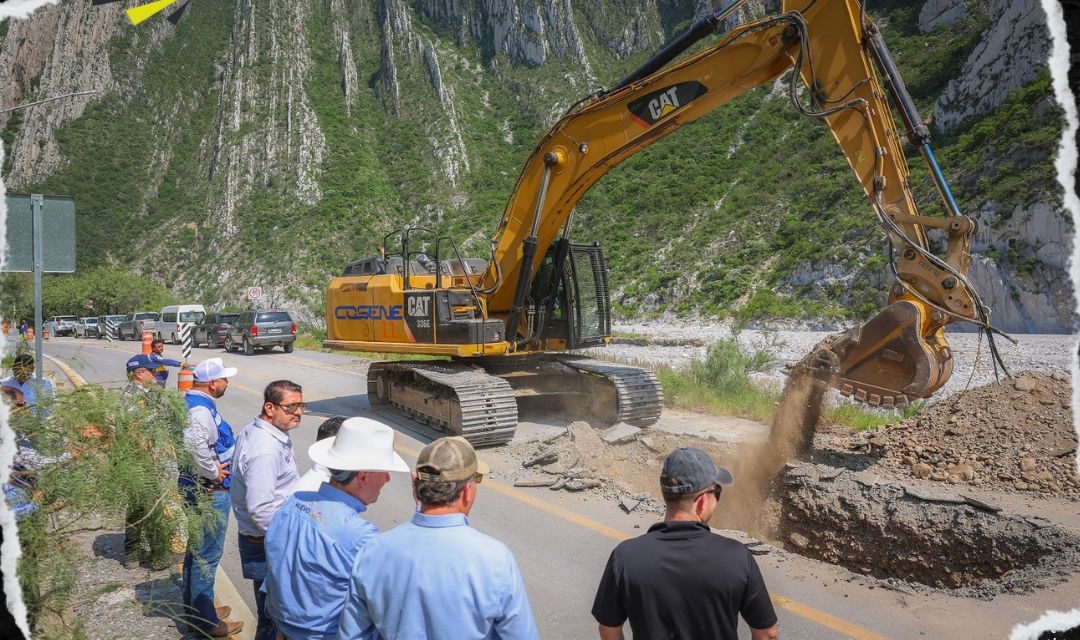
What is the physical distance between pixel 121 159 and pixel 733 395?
2844 inches

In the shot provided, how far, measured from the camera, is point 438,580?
Result: 2.18 metres

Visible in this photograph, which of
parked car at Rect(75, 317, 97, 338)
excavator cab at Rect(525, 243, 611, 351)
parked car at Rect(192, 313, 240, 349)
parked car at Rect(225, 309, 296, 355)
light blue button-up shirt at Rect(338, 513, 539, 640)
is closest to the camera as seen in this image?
light blue button-up shirt at Rect(338, 513, 539, 640)

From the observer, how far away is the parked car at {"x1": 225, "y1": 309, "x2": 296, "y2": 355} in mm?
27062

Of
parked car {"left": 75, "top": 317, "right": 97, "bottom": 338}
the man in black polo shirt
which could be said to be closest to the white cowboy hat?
the man in black polo shirt

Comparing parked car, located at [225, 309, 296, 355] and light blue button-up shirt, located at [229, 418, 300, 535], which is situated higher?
parked car, located at [225, 309, 296, 355]

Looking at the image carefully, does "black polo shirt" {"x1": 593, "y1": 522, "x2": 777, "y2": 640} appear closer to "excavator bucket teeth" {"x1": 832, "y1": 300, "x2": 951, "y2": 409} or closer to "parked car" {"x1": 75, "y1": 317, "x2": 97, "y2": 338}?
"excavator bucket teeth" {"x1": 832, "y1": 300, "x2": 951, "y2": 409}

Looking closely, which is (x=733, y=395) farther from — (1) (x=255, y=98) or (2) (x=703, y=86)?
(1) (x=255, y=98)

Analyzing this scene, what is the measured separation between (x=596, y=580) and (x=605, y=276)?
21.7 feet

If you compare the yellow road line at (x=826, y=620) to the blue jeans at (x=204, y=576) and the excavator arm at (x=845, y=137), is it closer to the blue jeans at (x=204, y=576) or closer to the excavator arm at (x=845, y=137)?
the excavator arm at (x=845, y=137)

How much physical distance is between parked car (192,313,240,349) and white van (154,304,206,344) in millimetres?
784

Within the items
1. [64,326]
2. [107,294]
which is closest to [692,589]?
[64,326]

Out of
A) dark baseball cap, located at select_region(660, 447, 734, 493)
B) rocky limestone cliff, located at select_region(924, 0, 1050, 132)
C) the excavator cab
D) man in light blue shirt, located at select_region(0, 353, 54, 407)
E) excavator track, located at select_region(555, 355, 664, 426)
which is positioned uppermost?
rocky limestone cliff, located at select_region(924, 0, 1050, 132)

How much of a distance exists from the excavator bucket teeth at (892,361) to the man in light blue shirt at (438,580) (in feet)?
18.6

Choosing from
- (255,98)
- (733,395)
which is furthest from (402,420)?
(255,98)
